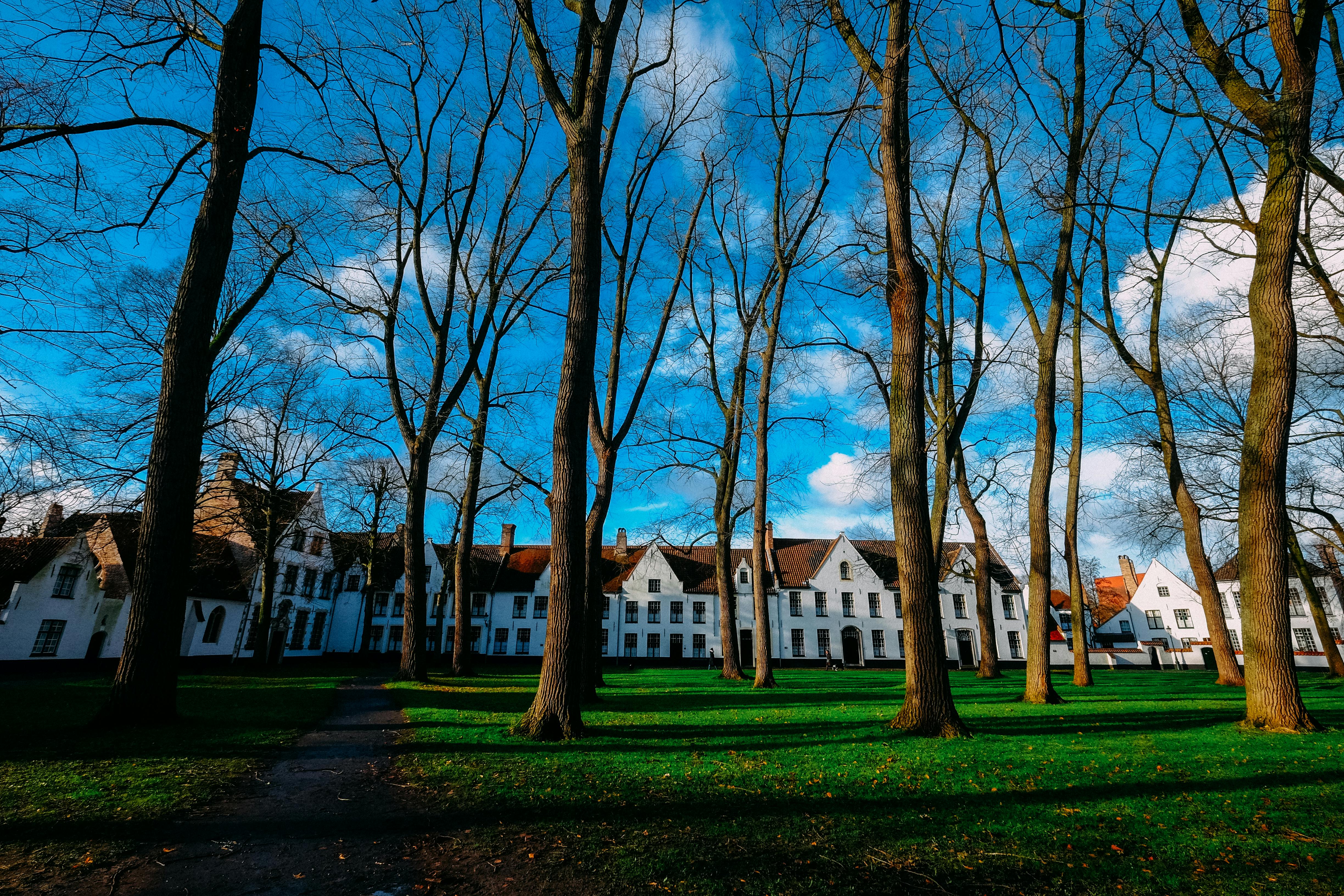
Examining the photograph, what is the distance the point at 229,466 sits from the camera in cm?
2383

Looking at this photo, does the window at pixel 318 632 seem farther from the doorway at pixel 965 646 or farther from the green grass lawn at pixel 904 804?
the doorway at pixel 965 646

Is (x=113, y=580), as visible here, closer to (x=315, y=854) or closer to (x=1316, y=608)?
(x=315, y=854)

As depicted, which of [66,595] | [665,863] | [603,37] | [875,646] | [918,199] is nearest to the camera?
[665,863]

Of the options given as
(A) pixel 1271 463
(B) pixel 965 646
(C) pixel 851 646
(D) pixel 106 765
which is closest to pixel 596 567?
(D) pixel 106 765

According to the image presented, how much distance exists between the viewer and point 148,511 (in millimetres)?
7406

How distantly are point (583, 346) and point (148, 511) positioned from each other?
5.50m

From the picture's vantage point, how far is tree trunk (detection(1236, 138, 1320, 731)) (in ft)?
26.1

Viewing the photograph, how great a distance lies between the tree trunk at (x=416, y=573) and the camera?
16.0 m

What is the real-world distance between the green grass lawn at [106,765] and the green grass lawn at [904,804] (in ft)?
5.36

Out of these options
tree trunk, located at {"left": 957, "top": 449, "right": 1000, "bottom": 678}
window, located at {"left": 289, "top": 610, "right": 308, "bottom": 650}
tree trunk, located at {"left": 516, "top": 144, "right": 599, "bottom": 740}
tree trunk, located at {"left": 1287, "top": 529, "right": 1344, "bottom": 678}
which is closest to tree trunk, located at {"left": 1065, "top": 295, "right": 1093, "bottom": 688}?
tree trunk, located at {"left": 957, "top": 449, "right": 1000, "bottom": 678}

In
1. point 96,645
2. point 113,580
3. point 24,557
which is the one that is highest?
point 24,557

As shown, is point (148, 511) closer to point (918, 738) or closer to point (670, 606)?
point (918, 738)

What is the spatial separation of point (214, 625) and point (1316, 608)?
4395 centimetres

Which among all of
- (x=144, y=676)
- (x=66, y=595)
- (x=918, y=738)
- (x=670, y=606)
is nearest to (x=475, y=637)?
(x=670, y=606)
